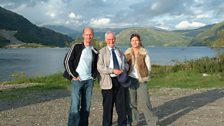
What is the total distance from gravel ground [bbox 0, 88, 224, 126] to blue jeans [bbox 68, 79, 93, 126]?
199 centimetres

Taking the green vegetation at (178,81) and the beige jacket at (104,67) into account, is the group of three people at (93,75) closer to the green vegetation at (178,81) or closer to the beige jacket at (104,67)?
the beige jacket at (104,67)

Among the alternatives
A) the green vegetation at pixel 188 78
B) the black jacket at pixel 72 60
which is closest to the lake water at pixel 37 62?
the green vegetation at pixel 188 78

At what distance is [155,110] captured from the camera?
39.2 ft

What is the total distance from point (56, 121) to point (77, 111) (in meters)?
2.77

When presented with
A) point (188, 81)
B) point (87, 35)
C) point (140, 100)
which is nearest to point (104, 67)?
point (87, 35)

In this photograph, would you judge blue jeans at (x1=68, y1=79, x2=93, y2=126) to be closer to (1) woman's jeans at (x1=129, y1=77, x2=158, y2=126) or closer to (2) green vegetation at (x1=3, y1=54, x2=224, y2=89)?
(1) woman's jeans at (x1=129, y1=77, x2=158, y2=126)

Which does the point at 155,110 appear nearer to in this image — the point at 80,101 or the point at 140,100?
the point at 140,100

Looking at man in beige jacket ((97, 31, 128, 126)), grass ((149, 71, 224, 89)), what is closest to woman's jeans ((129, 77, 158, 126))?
man in beige jacket ((97, 31, 128, 126))

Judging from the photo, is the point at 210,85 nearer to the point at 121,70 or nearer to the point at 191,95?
the point at 191,95

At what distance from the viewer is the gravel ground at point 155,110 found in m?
9.97

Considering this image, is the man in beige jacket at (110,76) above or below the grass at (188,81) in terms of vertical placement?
above

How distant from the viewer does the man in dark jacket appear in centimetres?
732

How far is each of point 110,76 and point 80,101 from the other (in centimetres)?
84

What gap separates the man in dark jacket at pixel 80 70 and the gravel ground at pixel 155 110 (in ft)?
7.21
